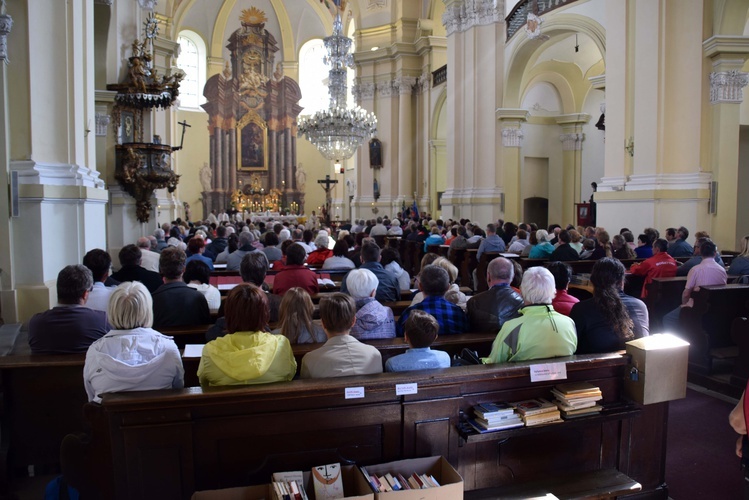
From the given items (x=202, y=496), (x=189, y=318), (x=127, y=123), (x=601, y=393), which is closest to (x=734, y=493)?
(x=601, y=393)

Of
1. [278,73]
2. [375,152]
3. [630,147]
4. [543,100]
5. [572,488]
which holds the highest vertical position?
[278,73]

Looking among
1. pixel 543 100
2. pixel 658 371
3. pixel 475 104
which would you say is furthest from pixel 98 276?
pixel 543 100

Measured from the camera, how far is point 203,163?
30.3 metres

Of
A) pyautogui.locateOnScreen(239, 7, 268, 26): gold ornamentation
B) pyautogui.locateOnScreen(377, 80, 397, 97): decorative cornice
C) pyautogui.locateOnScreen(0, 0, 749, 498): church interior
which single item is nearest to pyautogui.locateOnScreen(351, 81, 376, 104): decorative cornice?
pyautogui.locateOnScreen(0, 0, 749, 498): church interior

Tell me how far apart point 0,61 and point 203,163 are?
24.7 m

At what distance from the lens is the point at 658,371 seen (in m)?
3.34

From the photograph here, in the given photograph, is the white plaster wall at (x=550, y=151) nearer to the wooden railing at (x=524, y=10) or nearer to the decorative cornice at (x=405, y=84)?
the wooden railing at (x=524, y=10)

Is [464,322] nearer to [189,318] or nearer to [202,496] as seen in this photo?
[189,318]

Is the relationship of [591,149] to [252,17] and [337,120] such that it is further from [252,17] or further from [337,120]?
[252,17]

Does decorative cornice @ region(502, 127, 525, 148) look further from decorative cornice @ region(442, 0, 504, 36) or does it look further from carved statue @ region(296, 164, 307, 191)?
carved statue @ region(296, 164, 307, 191)

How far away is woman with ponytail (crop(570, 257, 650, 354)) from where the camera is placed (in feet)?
12.3

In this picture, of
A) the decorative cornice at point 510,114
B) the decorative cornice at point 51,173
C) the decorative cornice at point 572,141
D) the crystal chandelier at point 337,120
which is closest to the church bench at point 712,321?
the decorative cornice at point 51,173

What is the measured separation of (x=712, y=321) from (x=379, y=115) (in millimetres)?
19458

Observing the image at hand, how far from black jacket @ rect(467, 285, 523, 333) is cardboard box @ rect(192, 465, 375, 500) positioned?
1935 millimetres
